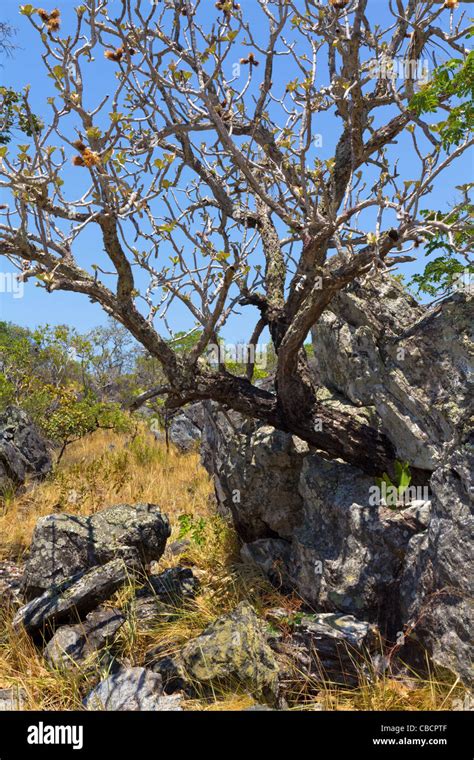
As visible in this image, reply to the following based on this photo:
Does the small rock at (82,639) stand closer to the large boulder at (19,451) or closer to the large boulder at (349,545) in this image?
the large boulder at (349,545)

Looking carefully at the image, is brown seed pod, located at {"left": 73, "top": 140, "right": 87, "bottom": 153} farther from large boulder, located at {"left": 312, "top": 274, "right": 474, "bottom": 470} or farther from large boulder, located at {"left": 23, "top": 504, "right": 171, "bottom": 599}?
large boulder, located at {"left": 23, "top": 504, "right": 171, "bottom": 599}

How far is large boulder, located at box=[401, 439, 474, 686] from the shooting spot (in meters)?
4.48

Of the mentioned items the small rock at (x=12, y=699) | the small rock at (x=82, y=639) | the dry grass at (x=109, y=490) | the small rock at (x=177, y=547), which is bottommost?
the small rock at (x=12, y=699)

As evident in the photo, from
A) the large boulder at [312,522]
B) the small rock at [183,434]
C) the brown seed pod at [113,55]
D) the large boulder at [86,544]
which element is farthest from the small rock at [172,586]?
the small rock at [183,434]

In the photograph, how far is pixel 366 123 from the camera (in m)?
5.61

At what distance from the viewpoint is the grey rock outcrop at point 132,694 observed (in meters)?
4.48

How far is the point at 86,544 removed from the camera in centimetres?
647

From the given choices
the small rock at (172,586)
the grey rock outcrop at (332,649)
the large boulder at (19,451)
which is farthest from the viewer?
the large boulder at (19,451)

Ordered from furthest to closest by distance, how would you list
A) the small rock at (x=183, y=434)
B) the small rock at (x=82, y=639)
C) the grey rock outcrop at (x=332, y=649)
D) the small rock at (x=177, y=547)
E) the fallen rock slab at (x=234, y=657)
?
the small rock at (x=183, y=434)
the small rock at (x=177, y=547)
the small rock at (x=82, y=639)
the grey rock outcrop at (x=332, y=649)
the fallen rock slab at (x=234, y=657)

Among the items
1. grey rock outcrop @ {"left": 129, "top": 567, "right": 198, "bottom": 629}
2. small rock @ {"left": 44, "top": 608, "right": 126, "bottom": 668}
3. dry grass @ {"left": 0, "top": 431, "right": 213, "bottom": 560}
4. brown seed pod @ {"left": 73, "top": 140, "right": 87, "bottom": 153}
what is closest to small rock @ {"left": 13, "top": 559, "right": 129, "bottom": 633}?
small rock @ {"left": 44, "top": 608, "right": 126, "bottom": 668}

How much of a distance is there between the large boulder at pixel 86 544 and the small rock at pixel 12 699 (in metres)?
1.38

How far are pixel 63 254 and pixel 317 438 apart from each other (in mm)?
3130

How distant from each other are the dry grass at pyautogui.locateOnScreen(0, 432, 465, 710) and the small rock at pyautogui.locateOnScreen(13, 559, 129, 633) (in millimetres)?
169

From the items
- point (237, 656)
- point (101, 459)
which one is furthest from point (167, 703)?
point (101, 459)
